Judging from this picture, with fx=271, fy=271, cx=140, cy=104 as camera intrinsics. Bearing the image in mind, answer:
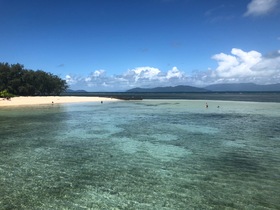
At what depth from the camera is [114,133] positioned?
97.1ft

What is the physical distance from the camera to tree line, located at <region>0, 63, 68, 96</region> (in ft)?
365

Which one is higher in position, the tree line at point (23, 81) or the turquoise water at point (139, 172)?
the tree line at point (23, 81)

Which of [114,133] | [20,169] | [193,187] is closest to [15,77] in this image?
[114,133]

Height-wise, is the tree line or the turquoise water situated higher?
the tree line

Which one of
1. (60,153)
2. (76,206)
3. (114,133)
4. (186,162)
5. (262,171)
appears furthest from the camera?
(114,133)

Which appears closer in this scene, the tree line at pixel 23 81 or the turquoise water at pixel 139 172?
the turquoise water at pixel 139 172

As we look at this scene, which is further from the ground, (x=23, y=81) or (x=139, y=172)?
(x=23, y=81)

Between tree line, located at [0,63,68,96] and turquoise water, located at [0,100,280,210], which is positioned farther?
tree line, located at [0,63,68,96]

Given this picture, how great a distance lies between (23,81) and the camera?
379ft

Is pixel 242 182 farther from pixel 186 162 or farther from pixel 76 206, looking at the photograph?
pixel 76 206

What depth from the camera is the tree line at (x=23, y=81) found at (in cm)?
11128

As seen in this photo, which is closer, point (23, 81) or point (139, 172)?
point (139, 172)

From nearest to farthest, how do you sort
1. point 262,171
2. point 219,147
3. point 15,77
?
point 262,171 < point 219,147 < point 15,77

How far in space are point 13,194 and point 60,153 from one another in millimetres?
7805
